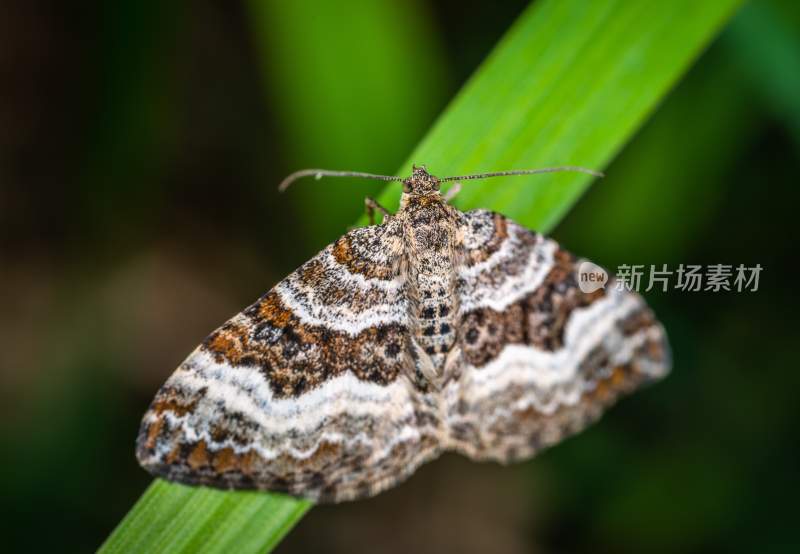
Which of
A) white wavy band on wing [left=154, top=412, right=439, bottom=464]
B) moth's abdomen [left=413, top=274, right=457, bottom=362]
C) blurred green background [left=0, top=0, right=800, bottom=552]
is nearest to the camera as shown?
white wavy band on wing [left=154, top=412, right=439, bottom=464]

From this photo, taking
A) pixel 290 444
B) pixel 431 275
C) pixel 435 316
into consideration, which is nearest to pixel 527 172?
pixel 431 275

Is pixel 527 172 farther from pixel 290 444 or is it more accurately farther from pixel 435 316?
pixel 290 444

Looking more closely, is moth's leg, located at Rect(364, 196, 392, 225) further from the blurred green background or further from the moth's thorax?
the blurred green background

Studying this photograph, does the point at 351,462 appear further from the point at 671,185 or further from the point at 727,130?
the point at 727,130

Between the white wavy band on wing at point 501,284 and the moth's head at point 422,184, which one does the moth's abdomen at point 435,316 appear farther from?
the moth's head at point 422,184

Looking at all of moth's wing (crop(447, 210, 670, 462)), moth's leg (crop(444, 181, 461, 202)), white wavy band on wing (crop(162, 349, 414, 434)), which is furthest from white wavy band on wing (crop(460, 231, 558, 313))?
white wavy band on wing (crop(162, 349, 414, 434))

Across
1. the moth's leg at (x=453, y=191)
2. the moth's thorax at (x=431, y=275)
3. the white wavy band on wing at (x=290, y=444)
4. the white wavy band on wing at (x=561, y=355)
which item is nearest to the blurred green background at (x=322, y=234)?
the moth's leg at (x=453, y=191)
